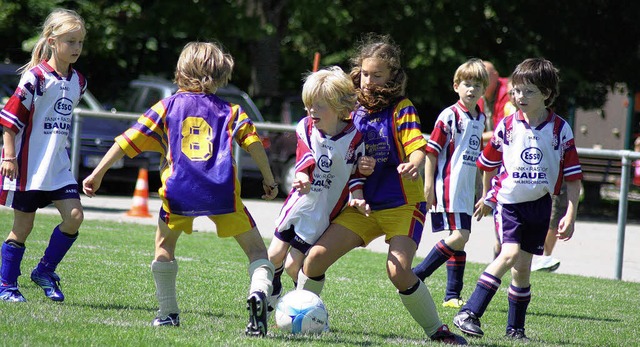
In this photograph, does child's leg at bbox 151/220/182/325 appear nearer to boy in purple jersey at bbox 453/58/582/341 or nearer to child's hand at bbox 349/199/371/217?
child's hand at bbox 349/199/371/217

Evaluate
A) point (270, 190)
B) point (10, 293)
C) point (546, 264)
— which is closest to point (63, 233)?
point (10, 293)

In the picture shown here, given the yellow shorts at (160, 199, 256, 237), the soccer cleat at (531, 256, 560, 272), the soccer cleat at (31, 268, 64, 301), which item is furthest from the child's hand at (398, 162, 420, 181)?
the soccer cleat at (531, 256, 560, 272)

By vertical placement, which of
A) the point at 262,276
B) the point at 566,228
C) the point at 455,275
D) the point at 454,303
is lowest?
the point at 454,303

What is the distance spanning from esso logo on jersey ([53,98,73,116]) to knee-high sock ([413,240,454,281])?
2690 mm

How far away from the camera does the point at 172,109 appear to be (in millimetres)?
5246

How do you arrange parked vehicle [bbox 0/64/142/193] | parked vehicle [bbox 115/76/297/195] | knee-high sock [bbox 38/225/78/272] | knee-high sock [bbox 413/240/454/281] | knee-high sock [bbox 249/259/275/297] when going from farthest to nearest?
parked vehicle [bbox 115/76/297/195]
parked vehicle [bbox 0/64/142/193]
knee-high sock [bbox 413/240/454/281]
knee-high sock [bbox 38/225/78/272]
knee-high sock [bbox 249/259/275/297]

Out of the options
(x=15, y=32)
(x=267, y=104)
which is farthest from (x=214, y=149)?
(x=15, y=32)

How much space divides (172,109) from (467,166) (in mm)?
2784

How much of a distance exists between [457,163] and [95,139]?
9.11 meters

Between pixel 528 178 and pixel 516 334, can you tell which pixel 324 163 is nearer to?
pixel 528 178

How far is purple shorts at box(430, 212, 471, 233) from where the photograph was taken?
725 cm

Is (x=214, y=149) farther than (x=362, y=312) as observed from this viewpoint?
No

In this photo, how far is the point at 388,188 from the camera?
17.9 ft

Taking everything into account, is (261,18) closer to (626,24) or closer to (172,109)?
(626,24)
